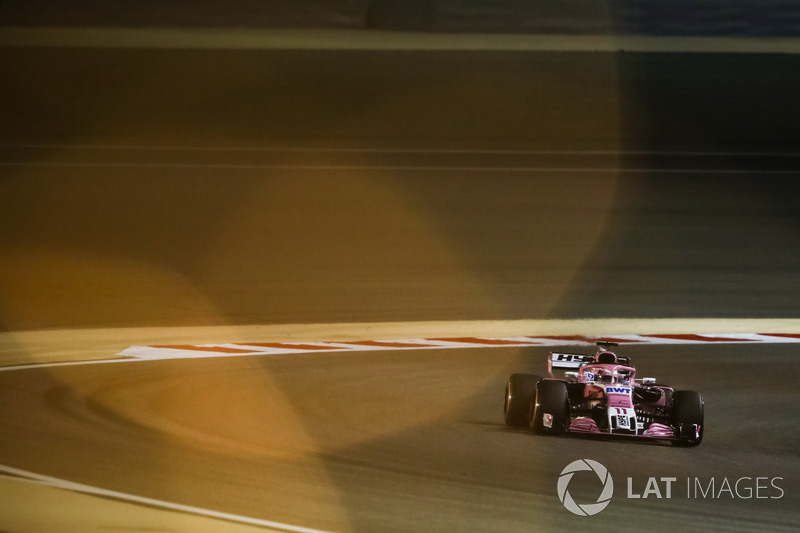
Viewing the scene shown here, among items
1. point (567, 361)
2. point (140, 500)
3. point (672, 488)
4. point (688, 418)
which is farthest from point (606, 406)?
point (140, 500)

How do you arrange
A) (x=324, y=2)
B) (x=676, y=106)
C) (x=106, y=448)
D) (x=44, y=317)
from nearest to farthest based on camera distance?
(x=106, y=448), (x=44, y=317), (x=676, y=106), (x=324, y=2)

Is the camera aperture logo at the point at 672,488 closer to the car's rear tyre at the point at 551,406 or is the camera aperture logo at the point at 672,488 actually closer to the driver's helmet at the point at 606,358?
the car's rear tyre at the point at 551,406

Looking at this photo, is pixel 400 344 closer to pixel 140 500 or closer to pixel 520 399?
pixel 520 399

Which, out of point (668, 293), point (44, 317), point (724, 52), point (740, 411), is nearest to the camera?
point (740, 411)

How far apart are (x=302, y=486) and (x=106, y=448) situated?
150 centimetres

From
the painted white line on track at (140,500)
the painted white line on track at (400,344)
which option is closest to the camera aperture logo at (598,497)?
the painted white line on track at (140,500)

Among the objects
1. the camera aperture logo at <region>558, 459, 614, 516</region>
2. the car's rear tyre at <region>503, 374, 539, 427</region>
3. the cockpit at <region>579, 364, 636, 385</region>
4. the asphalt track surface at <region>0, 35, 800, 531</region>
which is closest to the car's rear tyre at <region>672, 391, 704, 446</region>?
the asphalt track surface at <region>0, 35, 800, 531</region>

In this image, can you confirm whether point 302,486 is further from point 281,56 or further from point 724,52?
point 724,52

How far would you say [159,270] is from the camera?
1371cm

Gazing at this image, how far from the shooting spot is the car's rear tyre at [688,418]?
7.97m

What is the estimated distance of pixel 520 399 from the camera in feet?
27.2

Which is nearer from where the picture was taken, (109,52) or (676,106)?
(676,106)

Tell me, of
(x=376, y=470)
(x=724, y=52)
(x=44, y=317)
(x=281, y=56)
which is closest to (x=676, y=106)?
(x=724, y=52)

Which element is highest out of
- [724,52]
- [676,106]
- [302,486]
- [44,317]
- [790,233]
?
[724,52]
